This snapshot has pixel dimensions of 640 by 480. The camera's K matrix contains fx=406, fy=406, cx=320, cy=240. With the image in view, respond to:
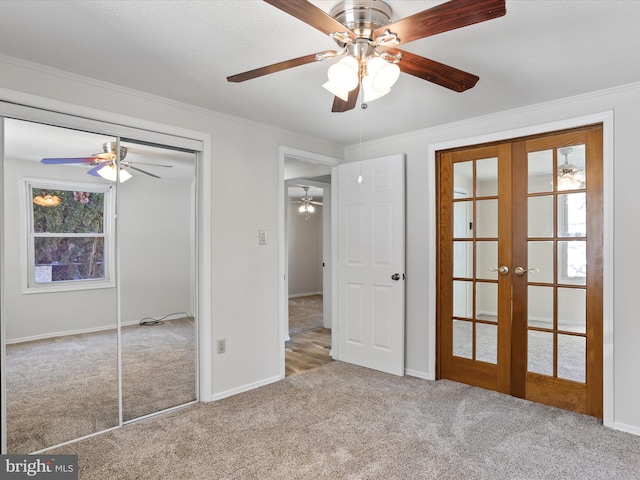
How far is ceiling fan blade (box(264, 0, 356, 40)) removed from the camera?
4.55ft

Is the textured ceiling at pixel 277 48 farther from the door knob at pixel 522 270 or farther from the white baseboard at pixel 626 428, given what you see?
the white baseboard at pixel 626 428

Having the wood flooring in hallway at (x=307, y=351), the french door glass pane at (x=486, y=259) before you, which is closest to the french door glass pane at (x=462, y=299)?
the french door glass pane at (x=486, y=259)

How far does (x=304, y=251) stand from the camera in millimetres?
9555

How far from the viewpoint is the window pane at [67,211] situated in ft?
8.08

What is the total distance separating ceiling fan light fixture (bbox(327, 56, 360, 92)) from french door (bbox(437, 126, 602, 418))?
2110mm

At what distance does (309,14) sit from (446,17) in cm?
49

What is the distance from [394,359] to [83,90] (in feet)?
10.8

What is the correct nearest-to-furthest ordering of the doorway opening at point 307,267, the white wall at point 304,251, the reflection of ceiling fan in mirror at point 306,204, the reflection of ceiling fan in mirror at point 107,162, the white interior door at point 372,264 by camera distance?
the reflection of ceiling fan in mirror at point 107,162
the white interior door at point 372,264
the doorway opening at point 307,267
the reflection of ceiling fan in mirror at point 306,204
the white wall at point 304,251

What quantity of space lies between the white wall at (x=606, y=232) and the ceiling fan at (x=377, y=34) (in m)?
1.28

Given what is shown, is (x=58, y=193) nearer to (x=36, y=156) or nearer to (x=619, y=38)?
(x=36, y=156)

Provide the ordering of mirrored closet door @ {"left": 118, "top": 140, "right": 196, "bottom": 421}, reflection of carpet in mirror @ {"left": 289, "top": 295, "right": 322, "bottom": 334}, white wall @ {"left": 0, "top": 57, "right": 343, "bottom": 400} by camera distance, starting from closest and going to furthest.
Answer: mirrored closet door @ {"left": 118, "top": 140, "right": 196, "bottom": 421} → white wall @ {"left": 0, "top": 57, "right": 343, "bottom": 400} → reflection of carpet in mirror @ {"left": 289, "top": 295, "right": 322, "bottom": 334}

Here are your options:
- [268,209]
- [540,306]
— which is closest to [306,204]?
[268,209]

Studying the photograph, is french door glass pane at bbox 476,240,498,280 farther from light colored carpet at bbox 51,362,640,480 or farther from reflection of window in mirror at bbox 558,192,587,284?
light colored carpet at bbox 51,362,640,480

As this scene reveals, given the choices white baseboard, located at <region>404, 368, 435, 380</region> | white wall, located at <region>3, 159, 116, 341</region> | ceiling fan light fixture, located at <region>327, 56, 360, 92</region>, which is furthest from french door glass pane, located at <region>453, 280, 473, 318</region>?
white wall, located at <region>3, 159, 116, 341</region>
